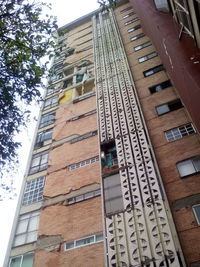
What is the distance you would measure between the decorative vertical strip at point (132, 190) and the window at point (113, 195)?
401 millimetres

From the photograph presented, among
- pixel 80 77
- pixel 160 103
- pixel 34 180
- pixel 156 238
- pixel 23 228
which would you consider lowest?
pixel 156 238

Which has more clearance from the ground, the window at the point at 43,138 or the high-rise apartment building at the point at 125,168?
the window at the point at 43,138

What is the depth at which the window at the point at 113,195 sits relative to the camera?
44.6 feet

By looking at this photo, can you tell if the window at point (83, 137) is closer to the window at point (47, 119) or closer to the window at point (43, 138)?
the window at point (43, 138)

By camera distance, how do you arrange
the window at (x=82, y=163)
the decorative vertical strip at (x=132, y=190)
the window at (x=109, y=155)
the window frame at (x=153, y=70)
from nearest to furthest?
the decorative vertical strip at (x=132, y=190)
the window at (x=109, y=155)
the window at (x=82, y=163)
the window frame at (x=153, y=70)

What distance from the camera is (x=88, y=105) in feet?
73.8

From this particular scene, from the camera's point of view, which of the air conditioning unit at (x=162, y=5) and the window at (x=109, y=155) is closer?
the air conditioning unit at (x=162, y=5)

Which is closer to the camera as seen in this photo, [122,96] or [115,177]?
[115,177]

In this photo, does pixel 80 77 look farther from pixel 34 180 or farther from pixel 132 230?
pixel 132 230

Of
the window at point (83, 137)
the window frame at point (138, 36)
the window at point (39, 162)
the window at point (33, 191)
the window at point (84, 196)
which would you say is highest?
the window frame at point (138, 36)

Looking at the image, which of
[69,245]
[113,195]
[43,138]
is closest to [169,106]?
[113,195]

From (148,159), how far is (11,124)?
24.2 ft

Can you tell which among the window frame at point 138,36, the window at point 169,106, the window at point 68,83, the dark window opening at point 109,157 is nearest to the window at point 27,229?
the dark window opening at point 109,157

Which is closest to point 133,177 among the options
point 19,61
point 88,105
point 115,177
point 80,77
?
point 115,177
